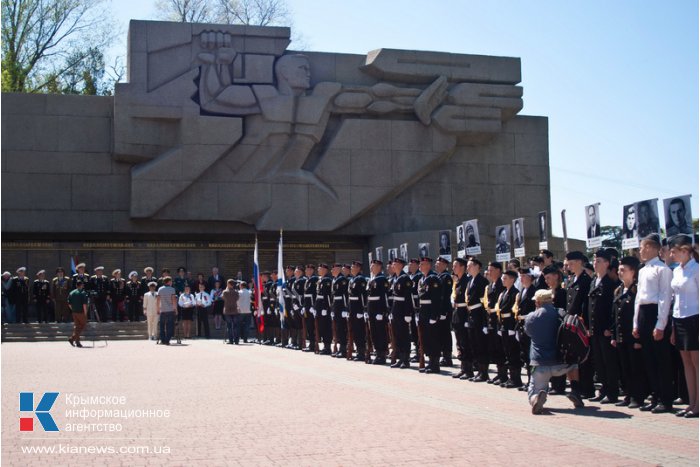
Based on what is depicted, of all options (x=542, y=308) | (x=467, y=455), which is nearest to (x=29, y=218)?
(x=542, y=308)

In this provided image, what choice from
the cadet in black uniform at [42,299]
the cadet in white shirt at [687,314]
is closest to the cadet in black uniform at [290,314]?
the cadet in black uniform at [42,299]

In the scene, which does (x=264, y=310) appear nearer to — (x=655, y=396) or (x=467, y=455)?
(x=655, y=396)

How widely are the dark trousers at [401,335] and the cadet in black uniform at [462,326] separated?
5.41 ft

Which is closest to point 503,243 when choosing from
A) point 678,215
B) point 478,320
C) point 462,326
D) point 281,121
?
point 462,326

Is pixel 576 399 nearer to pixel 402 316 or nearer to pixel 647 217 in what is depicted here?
pixel 647 217

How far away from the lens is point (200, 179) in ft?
98.6

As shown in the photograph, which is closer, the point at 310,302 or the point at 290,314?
Result: the point at 310,302

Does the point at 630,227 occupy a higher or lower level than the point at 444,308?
higher

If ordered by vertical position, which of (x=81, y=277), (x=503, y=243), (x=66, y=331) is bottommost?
(x=66, y=331)

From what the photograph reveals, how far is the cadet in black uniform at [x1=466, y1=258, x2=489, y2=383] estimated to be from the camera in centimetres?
1304

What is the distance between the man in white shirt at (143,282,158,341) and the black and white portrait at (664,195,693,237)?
15.7m

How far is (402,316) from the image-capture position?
15.8 meters

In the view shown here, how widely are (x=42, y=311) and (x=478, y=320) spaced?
18.0 metres

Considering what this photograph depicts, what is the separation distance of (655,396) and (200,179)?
22.0 metres
